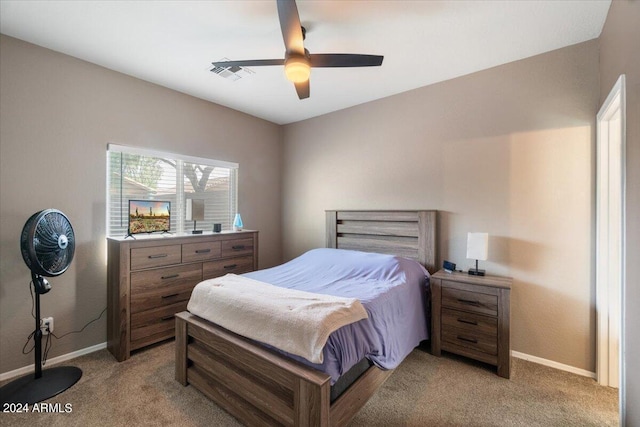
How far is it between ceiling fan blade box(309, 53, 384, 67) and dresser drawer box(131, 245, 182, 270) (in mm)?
2215

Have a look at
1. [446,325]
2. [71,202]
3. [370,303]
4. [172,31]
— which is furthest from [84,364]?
[446,325]

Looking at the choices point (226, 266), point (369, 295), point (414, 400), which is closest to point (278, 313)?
point (369, 295)

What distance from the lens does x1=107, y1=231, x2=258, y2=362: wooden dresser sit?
2.46m

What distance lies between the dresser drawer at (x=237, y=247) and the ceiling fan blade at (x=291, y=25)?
2.27m

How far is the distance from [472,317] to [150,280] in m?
2.98

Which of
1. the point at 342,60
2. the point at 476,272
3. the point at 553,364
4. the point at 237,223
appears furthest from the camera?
the point at 237,223

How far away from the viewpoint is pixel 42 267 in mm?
1966

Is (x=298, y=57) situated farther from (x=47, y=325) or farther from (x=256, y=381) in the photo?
(x=47, y=325)

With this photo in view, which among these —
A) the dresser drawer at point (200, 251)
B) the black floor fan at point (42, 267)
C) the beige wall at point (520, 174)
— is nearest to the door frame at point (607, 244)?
the beige wall at point (520, 174)

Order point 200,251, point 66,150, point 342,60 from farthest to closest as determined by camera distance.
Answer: point 200,251, point 66,150, point 342,60

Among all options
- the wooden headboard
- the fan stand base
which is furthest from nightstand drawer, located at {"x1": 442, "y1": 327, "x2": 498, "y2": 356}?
the fan stand base

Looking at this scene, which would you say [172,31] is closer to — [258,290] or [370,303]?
[258,290]

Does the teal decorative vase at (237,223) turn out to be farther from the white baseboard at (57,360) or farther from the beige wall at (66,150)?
the white baseboard at (57,360)

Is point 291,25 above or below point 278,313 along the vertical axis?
above
